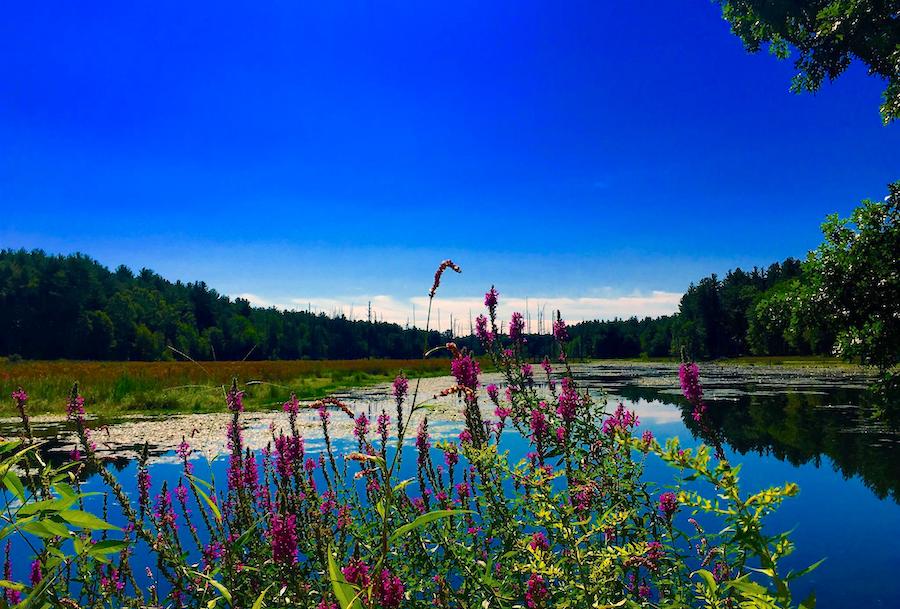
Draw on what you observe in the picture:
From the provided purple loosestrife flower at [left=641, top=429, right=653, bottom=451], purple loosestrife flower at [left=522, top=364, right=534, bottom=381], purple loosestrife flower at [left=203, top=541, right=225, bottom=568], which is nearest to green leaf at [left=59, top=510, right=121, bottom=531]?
A: purple loosestrife flower at [left=641, top=429, right=653, bottom=451]

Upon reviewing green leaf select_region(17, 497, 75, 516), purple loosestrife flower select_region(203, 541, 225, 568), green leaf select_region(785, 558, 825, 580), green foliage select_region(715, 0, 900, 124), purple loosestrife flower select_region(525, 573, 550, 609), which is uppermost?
green foliage select_region(715, 0, 900, 124)

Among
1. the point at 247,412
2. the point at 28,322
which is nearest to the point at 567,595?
the point at 247,412

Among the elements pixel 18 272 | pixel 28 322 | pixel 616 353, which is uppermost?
pixel 18 272

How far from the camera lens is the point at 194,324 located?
10056 cm

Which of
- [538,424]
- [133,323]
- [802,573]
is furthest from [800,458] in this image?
[133,323]

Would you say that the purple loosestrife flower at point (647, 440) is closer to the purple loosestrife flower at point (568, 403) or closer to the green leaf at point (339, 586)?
the green leaf at point (339, 586)

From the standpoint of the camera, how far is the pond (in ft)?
18.4

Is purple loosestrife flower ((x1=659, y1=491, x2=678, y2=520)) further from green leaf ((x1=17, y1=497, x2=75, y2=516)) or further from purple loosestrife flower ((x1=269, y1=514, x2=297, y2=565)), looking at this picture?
green leaf ((x1=17, y1=497, x2=75, y2=516))

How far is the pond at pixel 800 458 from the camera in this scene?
5621 millimetres

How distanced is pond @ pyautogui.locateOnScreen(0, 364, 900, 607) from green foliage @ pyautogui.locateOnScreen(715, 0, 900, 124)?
21.1ft

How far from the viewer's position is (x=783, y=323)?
40.7 feet

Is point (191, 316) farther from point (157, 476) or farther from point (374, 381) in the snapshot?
point (157, 476)

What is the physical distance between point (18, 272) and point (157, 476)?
305 feet

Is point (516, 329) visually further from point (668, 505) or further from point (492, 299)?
point (668, 505)
